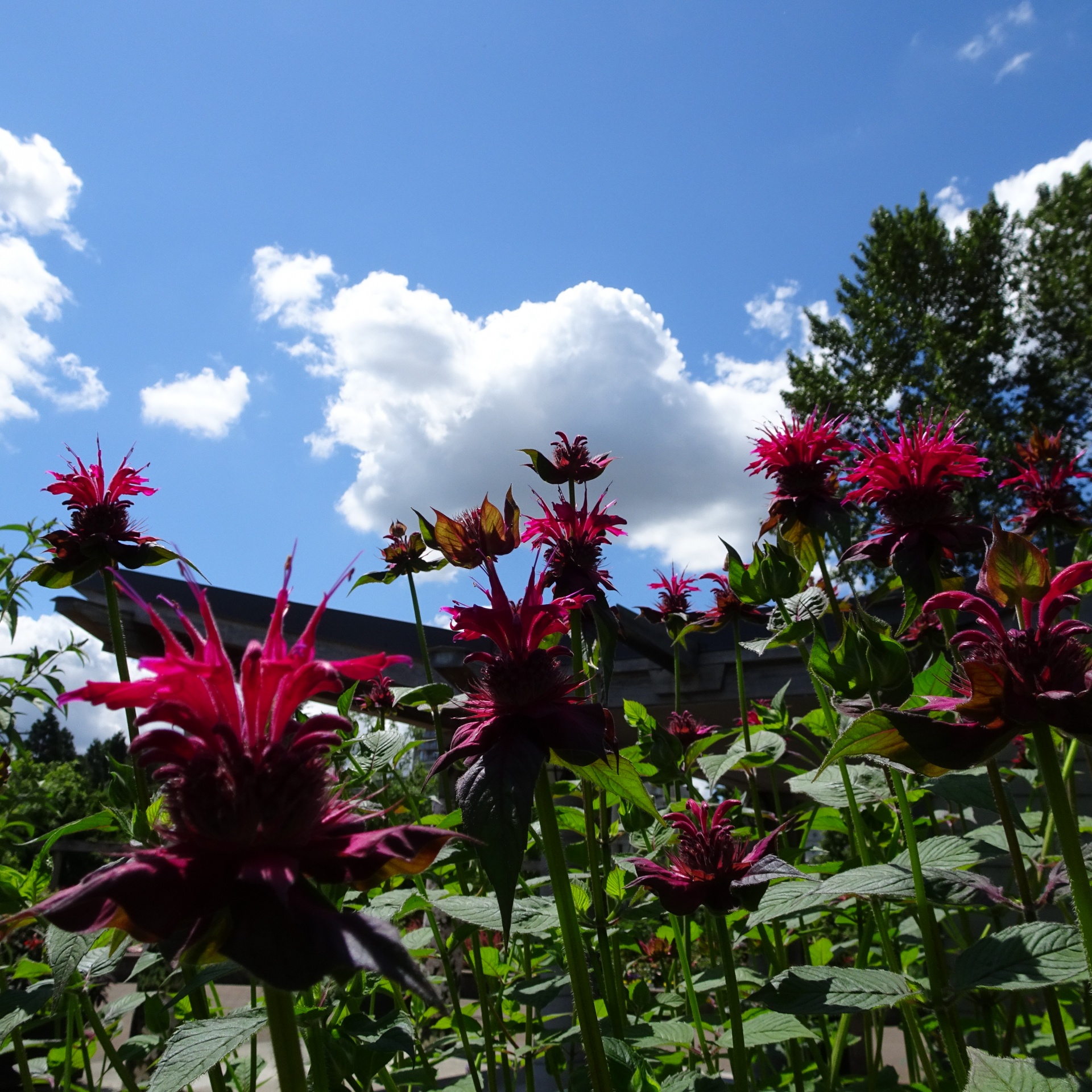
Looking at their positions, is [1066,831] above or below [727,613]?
below

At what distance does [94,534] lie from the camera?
69.0 inches

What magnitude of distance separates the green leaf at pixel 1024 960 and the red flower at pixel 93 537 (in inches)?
64.1

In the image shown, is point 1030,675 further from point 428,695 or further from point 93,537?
point 93,537

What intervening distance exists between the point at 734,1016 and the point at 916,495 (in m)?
0.96

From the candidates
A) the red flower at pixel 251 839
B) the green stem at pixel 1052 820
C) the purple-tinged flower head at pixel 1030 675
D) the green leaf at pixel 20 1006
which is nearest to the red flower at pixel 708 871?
the purple-tinged flower head at pixel 1030 675

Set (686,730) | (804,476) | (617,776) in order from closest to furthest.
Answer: (617,776) < (804,476) < (686,730)

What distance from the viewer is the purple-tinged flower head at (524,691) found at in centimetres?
90

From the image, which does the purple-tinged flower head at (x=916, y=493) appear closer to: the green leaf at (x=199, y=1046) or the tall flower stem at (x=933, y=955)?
the tall flower stem at (x=933, y=955)

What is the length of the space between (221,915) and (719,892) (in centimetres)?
79

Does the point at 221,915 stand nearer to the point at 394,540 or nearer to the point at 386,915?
the point at 386,915

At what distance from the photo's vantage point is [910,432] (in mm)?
1726

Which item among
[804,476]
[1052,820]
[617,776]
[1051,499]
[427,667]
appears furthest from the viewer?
[1051,499]

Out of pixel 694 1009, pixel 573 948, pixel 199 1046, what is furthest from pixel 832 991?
pixel 199 1046

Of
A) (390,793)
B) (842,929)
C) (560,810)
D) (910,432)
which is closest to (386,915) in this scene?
(560,810)
